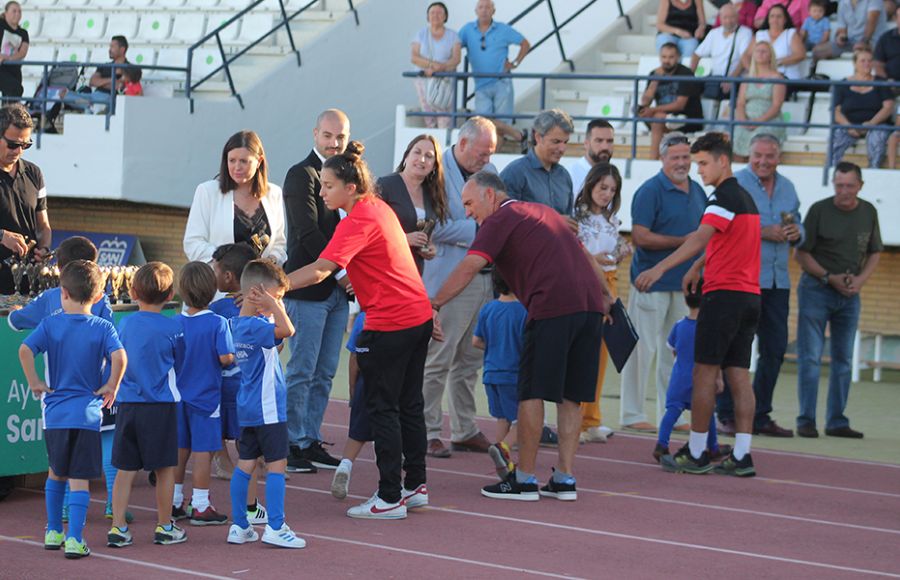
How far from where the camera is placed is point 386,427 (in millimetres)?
7367

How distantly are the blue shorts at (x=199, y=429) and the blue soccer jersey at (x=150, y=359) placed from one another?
312mm

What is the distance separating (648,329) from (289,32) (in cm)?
842

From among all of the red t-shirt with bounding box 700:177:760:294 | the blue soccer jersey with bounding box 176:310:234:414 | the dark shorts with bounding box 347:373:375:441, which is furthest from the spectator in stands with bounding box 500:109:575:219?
the blue soccer jersey with bounding box 176:310:234:414

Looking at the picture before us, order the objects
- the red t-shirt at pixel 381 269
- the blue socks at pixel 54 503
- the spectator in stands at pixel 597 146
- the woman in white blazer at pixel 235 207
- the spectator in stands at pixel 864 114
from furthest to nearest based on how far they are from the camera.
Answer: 1. the spectator in stands at pixel 864 114
2. the spectator in stands at pixel 597 146
3. the woman in white blazer at pixel 235 207
4. the red t-shirt at pixel 381 269
5. the blue socks at pixel 54 503

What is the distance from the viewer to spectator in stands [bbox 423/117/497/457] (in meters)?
9.15

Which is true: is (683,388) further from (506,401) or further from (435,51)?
(435,51)

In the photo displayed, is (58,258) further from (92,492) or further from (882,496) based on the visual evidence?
(882,496)

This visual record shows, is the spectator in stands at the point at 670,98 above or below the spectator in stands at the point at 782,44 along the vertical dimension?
below

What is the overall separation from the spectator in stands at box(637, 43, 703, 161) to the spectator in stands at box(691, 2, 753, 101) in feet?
0.98

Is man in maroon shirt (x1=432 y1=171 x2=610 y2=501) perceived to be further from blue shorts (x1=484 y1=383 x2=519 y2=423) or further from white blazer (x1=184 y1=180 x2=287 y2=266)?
white blazer (x1=184 y1=180 x2=287 y2=266)

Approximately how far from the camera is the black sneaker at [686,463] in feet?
30.0

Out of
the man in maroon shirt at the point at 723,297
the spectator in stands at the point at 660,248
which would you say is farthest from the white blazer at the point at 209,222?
the spectator in stands at the point at 660,248

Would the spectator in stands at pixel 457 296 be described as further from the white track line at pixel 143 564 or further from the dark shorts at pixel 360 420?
the white track line at pixel 143 564

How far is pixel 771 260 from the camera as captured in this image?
10586mm
